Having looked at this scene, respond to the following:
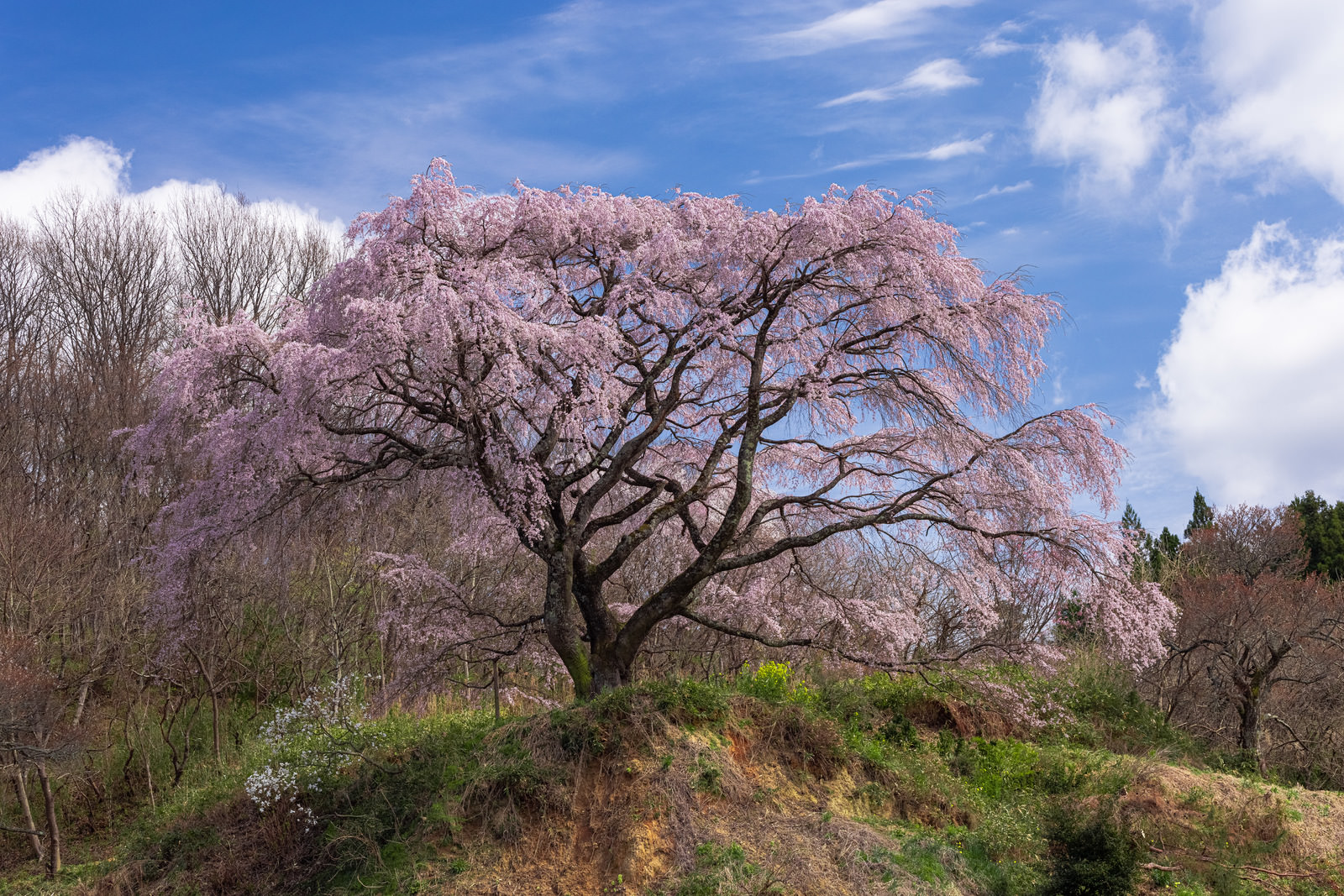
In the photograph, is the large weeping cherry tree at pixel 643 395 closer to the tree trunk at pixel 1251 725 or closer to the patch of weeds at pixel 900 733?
the patch of weeds at pixel 900 733

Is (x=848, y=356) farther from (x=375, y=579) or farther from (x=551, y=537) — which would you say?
(x=375, y=579)

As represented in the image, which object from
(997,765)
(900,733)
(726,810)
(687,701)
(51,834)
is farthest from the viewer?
(51,834)

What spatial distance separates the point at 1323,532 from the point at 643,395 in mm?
28223

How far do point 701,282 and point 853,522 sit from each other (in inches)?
123

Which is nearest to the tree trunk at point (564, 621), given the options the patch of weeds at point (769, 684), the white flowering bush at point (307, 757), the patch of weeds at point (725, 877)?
the patch of weeds at point (769, 684)

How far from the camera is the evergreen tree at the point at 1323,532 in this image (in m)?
29.6

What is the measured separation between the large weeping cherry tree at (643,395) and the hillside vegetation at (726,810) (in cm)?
132

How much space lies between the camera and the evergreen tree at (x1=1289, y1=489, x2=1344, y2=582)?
2959 cm

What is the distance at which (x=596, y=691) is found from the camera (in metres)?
10.4

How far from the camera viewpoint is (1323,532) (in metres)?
30.4

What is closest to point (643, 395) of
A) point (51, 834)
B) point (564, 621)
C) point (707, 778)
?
point (564, 621)

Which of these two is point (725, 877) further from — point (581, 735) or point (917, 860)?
point (581, 735)

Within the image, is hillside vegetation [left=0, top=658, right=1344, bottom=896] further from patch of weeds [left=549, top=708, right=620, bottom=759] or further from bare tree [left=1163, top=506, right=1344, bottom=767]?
bare tree [left=1163, top=506, right=1344, bottom=767]

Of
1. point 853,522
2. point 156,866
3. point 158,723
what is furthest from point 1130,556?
point 158,723
